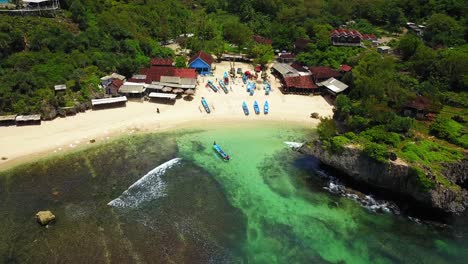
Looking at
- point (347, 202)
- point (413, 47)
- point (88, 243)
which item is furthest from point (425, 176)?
point (413, 47)

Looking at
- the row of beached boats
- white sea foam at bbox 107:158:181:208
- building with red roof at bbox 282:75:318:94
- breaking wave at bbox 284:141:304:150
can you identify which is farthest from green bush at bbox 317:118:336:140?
building with red roof at bbox 282:75:318:94

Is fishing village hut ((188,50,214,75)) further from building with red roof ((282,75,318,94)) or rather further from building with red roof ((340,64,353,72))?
building with red roof ((340,64,353,72))

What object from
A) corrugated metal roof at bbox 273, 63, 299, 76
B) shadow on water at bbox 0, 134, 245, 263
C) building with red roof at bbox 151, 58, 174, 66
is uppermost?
building with red roof at bbox 151, 58, 174, 66

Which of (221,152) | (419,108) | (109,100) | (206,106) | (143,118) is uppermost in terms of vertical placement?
(419,108)

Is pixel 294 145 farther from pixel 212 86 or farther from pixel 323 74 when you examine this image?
pixel 212 86

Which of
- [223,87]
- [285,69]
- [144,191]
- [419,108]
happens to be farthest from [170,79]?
[419,108]

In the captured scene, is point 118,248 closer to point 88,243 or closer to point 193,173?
point 88,243
